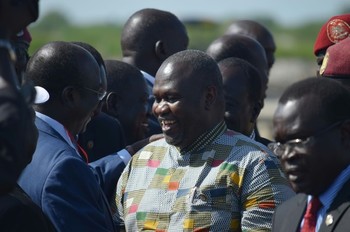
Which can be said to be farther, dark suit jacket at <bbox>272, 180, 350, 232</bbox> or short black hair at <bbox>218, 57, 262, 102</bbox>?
short black hair at <bbox>218, 57, 262, 102</bbox>

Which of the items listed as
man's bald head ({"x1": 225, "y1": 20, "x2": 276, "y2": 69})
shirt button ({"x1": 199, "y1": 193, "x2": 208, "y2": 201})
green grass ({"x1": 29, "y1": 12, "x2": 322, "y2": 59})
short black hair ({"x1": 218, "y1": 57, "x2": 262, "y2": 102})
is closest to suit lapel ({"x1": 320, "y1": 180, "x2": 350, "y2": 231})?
shirt button ({"x1": 199, "y1": 193, "x2": 208, "y2": 201})

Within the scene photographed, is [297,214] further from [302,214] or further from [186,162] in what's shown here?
[186,162]

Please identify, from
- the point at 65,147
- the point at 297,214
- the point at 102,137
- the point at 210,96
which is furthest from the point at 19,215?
the point at 102,137

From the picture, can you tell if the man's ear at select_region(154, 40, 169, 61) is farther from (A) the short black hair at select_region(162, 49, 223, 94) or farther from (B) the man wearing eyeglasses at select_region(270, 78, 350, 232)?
(B) the man wearing eyeglasses at select_region(270, 78, 350, 232)

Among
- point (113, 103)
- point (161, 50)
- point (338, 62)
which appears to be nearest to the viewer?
point (338, 62)

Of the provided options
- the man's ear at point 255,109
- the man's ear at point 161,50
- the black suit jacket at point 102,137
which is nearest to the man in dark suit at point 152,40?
the man's ear at point 161,50

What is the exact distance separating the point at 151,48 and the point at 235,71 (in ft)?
5.29

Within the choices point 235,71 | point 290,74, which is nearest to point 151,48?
point 235,71

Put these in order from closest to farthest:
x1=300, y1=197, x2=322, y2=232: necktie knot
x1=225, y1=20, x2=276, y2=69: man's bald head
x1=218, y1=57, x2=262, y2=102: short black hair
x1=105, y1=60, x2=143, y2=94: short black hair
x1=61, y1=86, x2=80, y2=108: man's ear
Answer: x1=300, y1=197, x2=322, y2=232: necktie knot → x1=61, y1=86, x2=80, y2=108: man's ear → x1=218, y1=57, x2=262, y2=102: short black hair → x1=105, y1=60, x2=143, y2=94: short black hair → x1=225, y1=20, x2=276, y2=69: man's bald head

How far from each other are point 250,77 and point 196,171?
5.14ft

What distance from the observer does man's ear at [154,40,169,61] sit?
8773mm

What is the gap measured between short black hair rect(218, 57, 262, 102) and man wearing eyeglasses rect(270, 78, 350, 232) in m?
2.36

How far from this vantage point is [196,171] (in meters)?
5.96

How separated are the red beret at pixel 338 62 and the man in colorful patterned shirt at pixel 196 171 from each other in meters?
0.72
